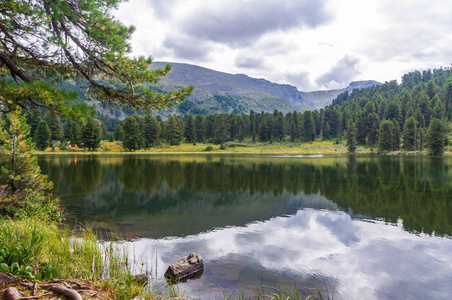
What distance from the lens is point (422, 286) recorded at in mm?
9406

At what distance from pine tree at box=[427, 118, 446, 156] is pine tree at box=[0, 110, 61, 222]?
12104cm

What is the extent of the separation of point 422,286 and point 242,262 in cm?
674

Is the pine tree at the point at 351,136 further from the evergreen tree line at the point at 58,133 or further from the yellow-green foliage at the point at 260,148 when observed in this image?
the evergreen tree line at the point at 58,133

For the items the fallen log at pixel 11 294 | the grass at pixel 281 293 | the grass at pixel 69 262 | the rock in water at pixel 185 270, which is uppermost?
the fallen log at pixel 11 294

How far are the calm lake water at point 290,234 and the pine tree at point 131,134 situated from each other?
88.2 m

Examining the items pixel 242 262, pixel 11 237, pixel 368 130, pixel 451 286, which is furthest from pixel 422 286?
pixel 368 130

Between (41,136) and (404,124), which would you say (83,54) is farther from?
(404,124)

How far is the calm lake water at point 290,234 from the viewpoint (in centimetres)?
952

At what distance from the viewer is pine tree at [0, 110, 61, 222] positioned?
1162 cm

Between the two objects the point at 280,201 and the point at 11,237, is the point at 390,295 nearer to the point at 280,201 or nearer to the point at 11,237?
the point at 11,237

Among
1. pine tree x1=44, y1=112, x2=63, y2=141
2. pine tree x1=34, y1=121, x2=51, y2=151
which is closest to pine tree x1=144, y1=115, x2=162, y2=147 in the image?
pine tree x1=44, y1=112, x2=63, y2=141

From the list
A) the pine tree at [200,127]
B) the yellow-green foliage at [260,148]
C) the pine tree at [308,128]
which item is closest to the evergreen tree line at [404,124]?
the yellow-green foliage at [260,148]

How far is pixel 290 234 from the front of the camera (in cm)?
1485

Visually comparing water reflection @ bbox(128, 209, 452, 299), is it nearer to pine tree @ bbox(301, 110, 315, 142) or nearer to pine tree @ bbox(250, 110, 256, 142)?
pine tree @ bbox(250, 110, 256, 142)
